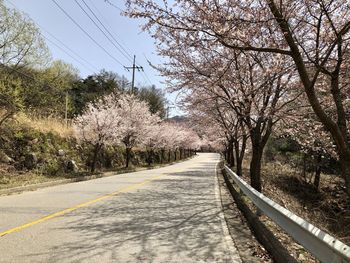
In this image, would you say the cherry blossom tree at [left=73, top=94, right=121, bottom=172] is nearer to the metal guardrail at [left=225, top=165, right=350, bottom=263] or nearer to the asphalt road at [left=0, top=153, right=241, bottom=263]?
the asphalt road at [left=0, top=153, right=241, bottom=263]

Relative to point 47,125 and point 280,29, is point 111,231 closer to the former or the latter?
point 280,29

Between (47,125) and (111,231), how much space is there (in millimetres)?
20471

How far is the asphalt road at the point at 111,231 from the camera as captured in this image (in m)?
6.02

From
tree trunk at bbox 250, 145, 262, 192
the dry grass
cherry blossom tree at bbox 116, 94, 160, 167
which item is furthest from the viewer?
cherry blossom tree at bbox 116, 94, 160, 167

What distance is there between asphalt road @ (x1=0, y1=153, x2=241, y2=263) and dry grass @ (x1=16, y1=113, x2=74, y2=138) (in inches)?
470

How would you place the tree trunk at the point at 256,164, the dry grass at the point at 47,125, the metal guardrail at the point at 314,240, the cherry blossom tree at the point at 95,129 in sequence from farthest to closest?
the cherry blossom tree at the point at 95,129 < the dry grass at the point at 47,125 < the tree trunk at the point at 256,164 < the metal guardrail at the point at 314,240

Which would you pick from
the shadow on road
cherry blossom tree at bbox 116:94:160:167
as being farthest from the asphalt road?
cherry blossom tree at bbox 116:94:160:167

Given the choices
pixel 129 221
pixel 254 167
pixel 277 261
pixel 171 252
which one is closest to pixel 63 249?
pixel 171 252

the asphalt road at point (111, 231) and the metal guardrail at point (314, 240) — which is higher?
the metal guardrail at point (314, 240)

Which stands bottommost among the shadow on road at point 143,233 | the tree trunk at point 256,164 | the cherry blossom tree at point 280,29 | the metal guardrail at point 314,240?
the shadow on road at point 143,233

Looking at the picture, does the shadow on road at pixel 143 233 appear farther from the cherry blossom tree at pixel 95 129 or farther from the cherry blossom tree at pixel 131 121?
the cherry blossom tree at pixel 131 121

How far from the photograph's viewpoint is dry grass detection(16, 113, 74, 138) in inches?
933

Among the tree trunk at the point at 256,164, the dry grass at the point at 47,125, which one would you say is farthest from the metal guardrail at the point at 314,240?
the dry grass at the point at 47,125

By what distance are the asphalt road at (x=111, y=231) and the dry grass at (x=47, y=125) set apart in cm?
1195
